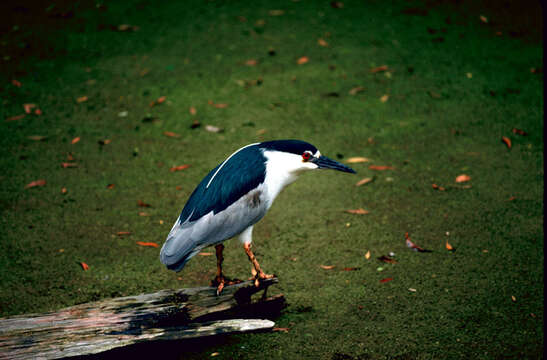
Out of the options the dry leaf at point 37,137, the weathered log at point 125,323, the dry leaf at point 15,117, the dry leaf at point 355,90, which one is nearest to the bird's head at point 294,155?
the weathered log at point 125,323

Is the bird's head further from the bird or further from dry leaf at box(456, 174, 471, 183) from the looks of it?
dry leaf at box(456, 174, 471, 183)

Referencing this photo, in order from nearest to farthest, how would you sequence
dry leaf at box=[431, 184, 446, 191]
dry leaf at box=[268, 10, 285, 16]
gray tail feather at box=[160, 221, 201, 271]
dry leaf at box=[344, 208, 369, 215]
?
gray tail feather at box=[160, 221, 201, 271] → dry leaf at box=[344, 208, 369, 215] → dry leaf at box=[431, 184, 446, 191] → dry leaf at box=[268, 10, 285, 16]

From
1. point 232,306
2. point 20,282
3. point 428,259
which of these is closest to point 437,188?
point 428,259

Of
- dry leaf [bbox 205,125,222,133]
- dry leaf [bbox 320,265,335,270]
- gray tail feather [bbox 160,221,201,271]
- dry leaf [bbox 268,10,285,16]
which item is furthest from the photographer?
dry leaf [bbox 268,10,285,16]

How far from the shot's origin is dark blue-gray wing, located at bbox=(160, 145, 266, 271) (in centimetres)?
273

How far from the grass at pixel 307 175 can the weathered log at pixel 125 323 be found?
6.7 inches

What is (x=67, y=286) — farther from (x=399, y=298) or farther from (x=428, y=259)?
(x=428, y=259)

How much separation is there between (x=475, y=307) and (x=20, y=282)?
3006mm

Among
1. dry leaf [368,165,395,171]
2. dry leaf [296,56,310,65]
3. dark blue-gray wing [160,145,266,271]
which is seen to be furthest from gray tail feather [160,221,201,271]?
dry leaf [296,56,310,65]

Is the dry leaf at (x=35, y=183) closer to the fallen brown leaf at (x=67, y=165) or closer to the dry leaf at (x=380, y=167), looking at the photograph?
the fallen brown leaf at (x=67, y=165)

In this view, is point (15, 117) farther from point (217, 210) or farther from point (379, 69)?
point (379, 69)

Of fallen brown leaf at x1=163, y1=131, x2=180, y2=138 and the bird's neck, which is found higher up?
the bird's neck

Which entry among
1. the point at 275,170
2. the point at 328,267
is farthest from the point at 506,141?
the point at 275,170

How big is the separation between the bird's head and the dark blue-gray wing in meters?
0.07
